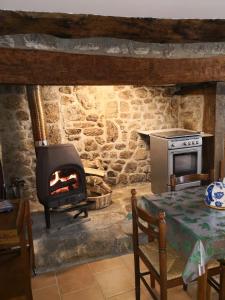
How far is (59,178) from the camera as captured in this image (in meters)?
2.95

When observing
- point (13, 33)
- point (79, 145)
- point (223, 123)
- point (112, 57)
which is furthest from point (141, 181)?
point (13, 33)

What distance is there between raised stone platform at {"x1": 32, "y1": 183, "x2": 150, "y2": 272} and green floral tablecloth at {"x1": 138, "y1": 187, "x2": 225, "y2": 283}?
1.34 ft

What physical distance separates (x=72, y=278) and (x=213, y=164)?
2320mm

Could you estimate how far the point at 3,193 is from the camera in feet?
9.82

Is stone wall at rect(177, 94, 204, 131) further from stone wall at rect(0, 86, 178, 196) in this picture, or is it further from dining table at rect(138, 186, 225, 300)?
dining table at rect(138, 186, 225, 300)

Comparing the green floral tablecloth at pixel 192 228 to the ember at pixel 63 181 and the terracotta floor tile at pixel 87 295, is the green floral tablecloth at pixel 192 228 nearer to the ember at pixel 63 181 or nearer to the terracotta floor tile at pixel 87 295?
the terracotta floor tile at pixel 87 295

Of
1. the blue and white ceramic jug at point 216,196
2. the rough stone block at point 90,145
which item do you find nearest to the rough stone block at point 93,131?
the rough stone block at point 90,145

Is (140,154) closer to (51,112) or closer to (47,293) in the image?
(51,112)

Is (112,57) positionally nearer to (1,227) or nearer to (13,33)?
(13,33)

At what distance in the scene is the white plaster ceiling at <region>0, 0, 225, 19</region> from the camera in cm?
136

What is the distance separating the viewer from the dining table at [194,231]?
1.44 metres

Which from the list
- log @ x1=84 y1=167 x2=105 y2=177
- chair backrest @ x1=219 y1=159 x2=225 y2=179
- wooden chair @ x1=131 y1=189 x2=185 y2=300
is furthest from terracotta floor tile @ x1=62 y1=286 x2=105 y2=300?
chair backrest @ x1=219 y1=159 x2=225 y2=179

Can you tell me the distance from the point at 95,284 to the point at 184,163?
2013 mm

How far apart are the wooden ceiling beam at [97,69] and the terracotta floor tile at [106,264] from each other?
65.7 inches
